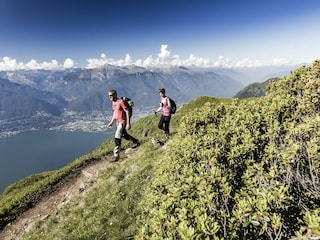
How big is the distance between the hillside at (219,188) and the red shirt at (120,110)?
357 centimetres

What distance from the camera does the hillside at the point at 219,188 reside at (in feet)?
17.2

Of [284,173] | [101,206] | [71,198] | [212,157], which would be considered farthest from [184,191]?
[71,198]

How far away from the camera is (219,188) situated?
21.4 ft

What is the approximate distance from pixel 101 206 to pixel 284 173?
36.1 feet

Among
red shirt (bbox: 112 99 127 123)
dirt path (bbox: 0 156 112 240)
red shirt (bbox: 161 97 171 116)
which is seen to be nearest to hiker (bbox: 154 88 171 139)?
red shirt (bbox: 161 97 171 116)

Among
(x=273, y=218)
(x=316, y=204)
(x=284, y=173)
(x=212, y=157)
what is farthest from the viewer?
(x=212, y=157)

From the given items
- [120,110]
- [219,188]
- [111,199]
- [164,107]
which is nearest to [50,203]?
[111,199]

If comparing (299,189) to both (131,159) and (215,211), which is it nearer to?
(215,211)

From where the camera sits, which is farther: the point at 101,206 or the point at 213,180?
the point at 101,206

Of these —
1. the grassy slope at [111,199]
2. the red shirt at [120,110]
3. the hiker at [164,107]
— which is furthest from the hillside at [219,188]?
the hiker at [164,107]

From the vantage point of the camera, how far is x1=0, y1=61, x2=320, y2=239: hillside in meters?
5.25

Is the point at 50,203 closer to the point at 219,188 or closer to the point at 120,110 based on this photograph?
the point at 120,110

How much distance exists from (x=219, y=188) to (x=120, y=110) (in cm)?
1322

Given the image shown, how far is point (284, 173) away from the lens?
7320 mm
